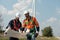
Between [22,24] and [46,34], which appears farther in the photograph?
[46,34]

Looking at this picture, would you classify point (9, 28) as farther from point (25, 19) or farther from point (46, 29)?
point (46, 29)

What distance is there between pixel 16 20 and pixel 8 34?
23.0 inches

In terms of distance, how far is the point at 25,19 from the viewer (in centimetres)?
1021

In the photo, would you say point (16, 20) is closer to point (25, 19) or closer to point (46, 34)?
point (25, 19)

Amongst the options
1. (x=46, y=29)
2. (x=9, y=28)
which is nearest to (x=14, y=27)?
(x=9, y=28)

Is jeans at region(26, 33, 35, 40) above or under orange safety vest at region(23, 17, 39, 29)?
under

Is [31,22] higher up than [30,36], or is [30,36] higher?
[31,22]

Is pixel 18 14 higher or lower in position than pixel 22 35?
higher

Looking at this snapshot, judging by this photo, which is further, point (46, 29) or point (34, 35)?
point (46, 29)

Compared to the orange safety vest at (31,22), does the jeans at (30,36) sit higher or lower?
lower

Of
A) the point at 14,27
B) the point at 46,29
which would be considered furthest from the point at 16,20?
the point at 46,29

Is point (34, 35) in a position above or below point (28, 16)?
below

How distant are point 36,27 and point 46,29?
48976 millimetres

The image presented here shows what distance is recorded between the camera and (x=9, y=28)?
33.4 ft
